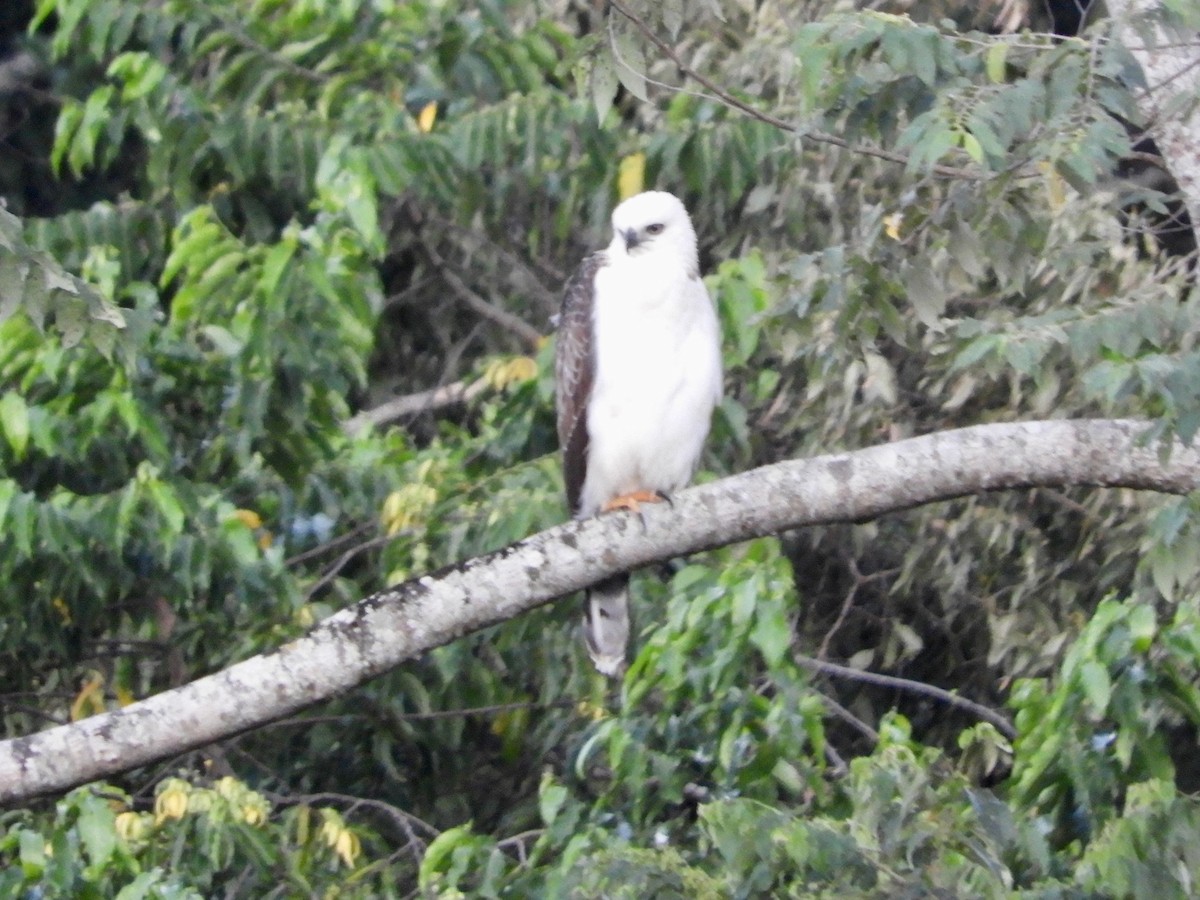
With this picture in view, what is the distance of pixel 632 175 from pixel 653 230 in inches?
26.2

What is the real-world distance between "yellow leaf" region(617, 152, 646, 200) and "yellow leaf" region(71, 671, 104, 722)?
6.39ft

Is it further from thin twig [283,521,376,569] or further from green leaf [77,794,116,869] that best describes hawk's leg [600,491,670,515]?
green leaf [77,794,116,869]

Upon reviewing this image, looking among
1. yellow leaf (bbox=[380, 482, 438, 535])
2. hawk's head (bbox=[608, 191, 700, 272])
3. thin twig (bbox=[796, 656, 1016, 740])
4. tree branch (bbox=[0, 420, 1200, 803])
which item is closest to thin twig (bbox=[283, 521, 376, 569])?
yellow leaf (bbox=[380, 482, 438, 535])

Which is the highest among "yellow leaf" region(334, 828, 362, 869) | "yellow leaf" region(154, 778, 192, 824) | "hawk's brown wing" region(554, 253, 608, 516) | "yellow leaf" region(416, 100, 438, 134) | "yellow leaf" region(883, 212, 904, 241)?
"yellow leaf" region(883, 212, 904, 241)

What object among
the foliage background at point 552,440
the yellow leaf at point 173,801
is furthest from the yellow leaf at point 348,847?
the yellow leaf at point 173,801

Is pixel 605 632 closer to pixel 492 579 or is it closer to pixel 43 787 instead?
pixel 492 579

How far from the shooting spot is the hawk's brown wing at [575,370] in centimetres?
484

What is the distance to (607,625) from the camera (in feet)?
15.7

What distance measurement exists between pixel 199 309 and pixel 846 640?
2.32 meters

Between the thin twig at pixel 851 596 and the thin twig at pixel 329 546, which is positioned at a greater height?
the thin twig at pixel 329 546

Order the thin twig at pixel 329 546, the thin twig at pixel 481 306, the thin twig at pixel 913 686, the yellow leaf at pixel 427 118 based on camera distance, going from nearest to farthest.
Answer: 1. the thin twig at pixel 913 686
2. the thin twig at pixel 329 546
3. the yellow leaf at pixel 427 118
4. the thin twig at pixel 481 306

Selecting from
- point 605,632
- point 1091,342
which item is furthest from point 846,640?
point 1091,342

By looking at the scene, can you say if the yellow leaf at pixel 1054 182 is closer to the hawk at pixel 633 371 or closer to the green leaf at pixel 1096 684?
the green leaf at pixel 1096 684

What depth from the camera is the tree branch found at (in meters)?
3.37
